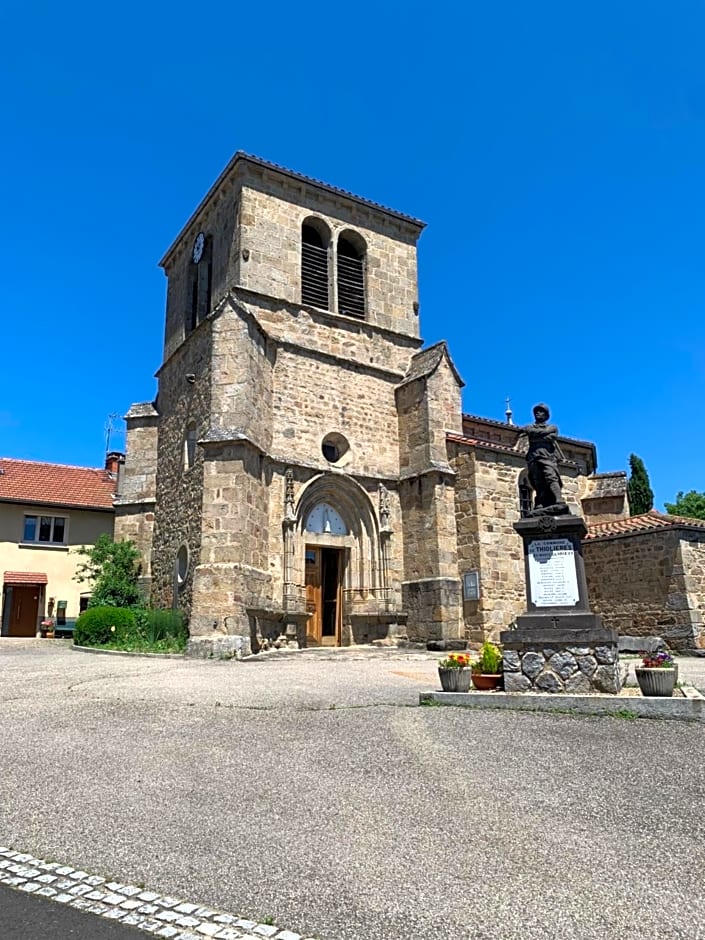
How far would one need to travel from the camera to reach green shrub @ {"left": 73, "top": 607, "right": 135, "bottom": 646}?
638 inches

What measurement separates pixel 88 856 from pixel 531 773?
310 cm

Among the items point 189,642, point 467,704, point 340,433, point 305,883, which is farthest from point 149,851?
point 340,433

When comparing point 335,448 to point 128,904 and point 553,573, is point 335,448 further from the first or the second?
point 128,904

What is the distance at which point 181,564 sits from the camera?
17562mm

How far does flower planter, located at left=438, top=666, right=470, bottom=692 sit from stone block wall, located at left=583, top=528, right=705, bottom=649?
11378mm

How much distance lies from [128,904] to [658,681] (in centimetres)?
594

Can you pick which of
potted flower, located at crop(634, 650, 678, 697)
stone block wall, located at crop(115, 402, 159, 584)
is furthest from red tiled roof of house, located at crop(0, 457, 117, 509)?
potted flower, located at crop(634, 650, 678, 697)

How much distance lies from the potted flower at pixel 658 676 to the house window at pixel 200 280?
17.3 meters

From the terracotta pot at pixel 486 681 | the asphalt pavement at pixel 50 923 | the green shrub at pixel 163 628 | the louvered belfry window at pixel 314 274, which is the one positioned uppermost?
the louvered belfry window at pixel 314 274

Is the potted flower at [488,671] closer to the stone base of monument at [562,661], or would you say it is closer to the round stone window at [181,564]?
the stone base of monument at [562,661]

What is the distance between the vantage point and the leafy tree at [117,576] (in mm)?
19266

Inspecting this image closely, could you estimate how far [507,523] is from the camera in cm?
1903

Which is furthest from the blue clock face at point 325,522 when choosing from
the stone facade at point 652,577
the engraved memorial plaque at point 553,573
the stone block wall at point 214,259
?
the engraved memorial plaque at point 553,573

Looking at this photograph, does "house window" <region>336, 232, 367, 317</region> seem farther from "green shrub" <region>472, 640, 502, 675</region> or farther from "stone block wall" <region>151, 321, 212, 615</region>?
"green shrub" <region>472, 640, 502, 675</region>
